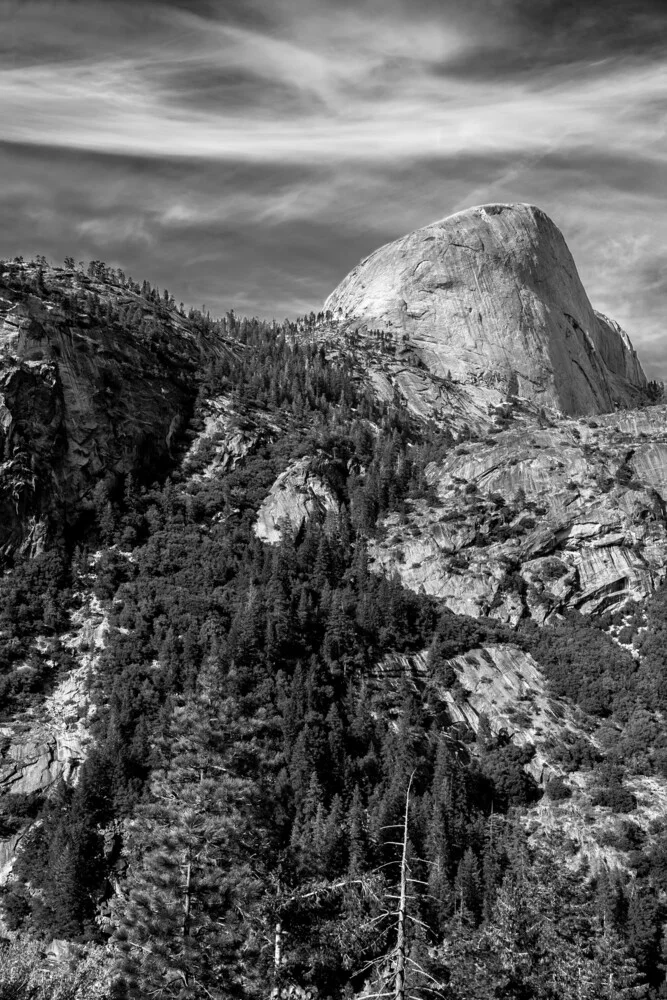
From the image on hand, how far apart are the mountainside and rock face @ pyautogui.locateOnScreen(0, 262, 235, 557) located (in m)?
Answer: 0.51

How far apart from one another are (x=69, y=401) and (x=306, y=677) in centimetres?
6038

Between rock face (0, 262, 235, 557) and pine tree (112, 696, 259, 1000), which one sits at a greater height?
rock face (0, 262, 235, 557)

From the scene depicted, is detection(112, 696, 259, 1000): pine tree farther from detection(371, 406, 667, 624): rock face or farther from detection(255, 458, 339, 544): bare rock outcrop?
detection(255, 458, 339, 544): bare rock outcrop

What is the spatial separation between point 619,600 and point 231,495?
5811cm

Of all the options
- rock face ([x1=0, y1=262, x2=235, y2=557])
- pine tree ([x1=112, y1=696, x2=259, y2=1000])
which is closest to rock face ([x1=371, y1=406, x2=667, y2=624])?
rock face ([x1=0, y1=262, x2=235, y2=557])

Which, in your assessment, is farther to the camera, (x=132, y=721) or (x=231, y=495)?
(x=231, y=495)

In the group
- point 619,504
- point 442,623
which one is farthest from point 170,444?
point 619,504

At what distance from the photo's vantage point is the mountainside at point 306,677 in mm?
31219

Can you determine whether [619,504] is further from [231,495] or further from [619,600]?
[231,495]

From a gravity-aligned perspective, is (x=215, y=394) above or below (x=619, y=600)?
above

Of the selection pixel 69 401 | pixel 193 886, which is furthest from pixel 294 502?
pixel 193 886

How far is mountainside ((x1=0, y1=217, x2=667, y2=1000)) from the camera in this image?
31.2 m

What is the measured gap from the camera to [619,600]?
362 feet

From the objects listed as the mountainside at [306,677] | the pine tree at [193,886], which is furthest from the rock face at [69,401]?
the pine tree at [193,886]
